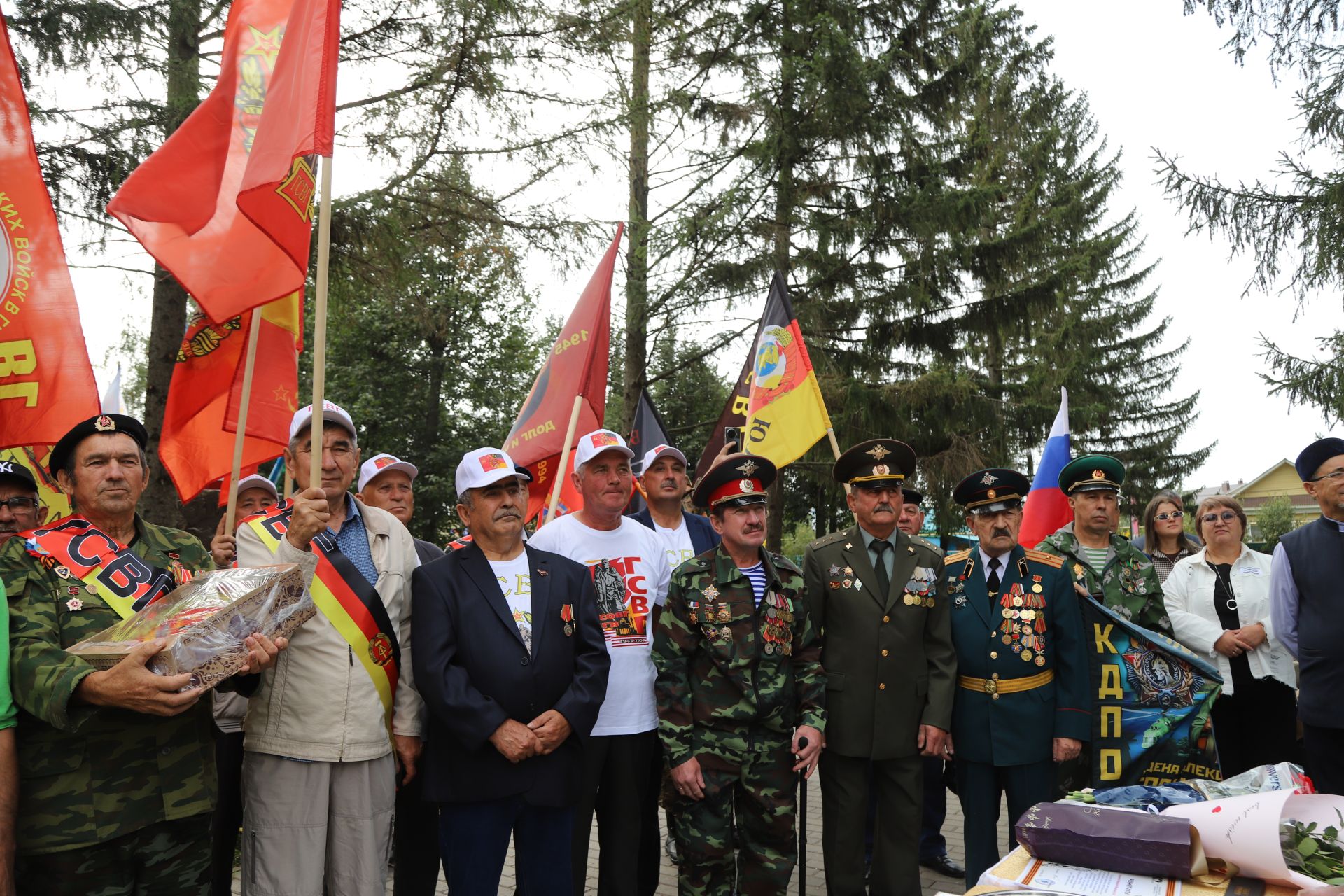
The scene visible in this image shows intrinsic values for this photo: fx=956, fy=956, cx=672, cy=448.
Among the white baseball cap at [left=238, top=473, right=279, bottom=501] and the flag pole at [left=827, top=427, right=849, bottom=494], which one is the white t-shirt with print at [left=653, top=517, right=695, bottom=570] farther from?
the white baseball cap at [left=238, top=473, right=279, bottom=501]

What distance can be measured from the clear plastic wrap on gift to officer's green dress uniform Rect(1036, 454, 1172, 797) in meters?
3.38

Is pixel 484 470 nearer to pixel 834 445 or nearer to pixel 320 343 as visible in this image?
pixel 320 343

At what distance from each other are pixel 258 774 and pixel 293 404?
2599 mm

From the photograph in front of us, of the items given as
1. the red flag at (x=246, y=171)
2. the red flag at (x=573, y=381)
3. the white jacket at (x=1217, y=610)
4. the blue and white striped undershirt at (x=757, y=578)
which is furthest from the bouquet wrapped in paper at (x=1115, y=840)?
the red flag at (x=573, y=381)

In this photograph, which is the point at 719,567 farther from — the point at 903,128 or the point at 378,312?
the point at 378,312

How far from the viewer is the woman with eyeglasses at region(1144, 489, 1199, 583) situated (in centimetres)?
629

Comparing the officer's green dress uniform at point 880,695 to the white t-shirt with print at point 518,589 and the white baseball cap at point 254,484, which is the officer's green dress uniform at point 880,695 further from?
the white baseball cap at point 254,484

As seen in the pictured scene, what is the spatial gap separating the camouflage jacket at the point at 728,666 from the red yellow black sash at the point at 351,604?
3.67ft

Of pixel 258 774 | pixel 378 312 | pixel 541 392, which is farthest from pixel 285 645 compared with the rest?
pixel 378 312

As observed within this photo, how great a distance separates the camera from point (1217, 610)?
17.1ft

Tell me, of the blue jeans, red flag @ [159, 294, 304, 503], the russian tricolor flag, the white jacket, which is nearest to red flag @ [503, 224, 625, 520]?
red flag @ [159, 294, 304, 503]

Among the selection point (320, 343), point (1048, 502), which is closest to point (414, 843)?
point (320, 343)

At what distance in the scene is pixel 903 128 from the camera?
47.7ft

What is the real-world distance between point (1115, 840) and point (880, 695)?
220 cm
